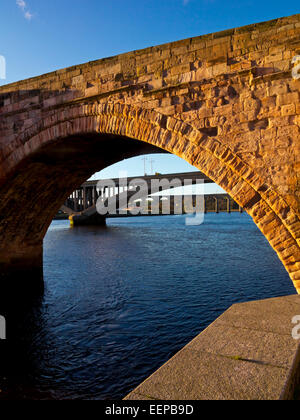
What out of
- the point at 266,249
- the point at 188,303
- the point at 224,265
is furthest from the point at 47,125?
the point at 266,249

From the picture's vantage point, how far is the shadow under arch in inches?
182

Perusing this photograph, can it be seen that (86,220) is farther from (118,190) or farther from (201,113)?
(201,113)

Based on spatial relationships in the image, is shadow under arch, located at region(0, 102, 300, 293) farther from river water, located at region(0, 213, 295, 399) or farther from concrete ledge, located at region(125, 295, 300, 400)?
river water, located at region(0, 213, 295, 399)

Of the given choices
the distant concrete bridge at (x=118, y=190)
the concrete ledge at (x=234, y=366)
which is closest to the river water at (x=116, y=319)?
the concrete ledge at (x=234, y=366)

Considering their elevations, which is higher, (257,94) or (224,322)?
(257,94)

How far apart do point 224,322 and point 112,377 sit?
104 inches

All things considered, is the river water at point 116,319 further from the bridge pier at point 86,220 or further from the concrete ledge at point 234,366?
the bridge pier at point 86,220

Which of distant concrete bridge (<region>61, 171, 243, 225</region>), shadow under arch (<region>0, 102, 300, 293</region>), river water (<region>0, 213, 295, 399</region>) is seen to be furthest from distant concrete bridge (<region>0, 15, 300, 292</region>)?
distant concrete bridge (<region>61, 171, 243, 225</region>)

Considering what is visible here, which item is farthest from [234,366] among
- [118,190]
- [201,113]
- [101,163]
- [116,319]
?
[118,190]

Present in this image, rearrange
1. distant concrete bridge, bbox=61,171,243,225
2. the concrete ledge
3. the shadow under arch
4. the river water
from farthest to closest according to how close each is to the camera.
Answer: distant concrete bridge, bbox=61,171,243,225
the river water
the shadow under arch
the concrete ledge

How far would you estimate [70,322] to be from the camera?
7.70 m

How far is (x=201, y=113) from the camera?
17.5 feet

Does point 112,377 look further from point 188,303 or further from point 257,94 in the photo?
point 257,94

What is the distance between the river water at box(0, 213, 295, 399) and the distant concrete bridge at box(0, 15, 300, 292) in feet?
12.0
